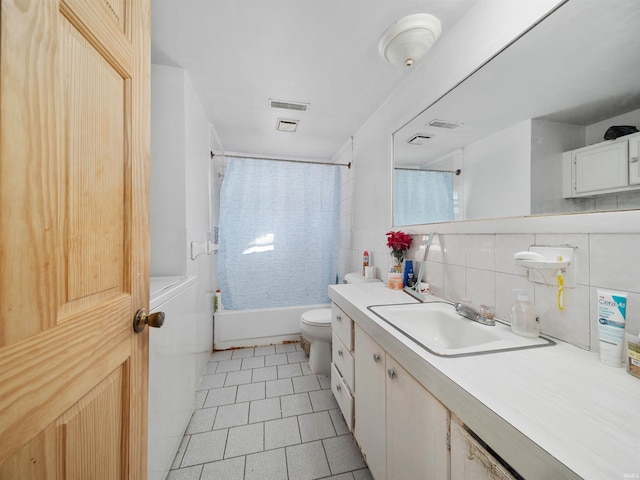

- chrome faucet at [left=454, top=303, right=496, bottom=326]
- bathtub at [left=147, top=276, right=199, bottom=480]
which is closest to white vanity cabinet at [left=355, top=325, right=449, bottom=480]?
chrome faucet at [left=454, top=303, right=496, bottom=326]

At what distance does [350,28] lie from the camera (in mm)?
1232

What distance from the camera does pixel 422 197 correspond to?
153 cm

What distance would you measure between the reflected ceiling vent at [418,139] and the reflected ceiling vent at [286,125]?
3.66 feet

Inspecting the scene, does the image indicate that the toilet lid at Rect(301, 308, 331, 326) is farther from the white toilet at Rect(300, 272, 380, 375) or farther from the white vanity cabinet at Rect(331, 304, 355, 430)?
the white vanity cabinet at Rect(331, 304, 355, 430)

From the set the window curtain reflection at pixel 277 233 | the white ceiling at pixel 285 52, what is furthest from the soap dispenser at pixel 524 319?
the window curtain reflection at pixel 277 233

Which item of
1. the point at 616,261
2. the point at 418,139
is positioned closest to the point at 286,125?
the point at 418,139

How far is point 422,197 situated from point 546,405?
1.21 metres

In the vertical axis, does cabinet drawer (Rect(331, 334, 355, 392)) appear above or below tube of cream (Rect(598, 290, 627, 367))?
below

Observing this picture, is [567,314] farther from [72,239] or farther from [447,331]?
[72,239]

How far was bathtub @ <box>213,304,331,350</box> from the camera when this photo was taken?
2473 millimetres

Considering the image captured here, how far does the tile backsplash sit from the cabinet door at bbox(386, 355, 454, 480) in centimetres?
51

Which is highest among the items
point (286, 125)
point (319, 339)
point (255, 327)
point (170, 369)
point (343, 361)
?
point (286, 125)

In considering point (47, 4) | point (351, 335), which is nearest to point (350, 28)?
point (47, 4)

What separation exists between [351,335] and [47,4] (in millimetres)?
1374
